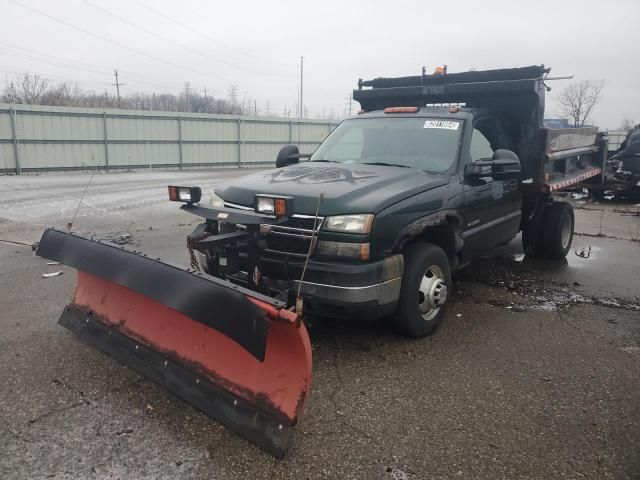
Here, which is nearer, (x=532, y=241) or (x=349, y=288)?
(x=349, y=288)

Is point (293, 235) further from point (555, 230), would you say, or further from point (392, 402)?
point (555, 230)

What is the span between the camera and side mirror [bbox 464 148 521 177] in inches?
186

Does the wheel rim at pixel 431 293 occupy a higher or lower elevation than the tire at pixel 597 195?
higher

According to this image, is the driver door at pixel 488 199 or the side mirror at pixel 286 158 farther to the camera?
the side mirror at pixel 286 158

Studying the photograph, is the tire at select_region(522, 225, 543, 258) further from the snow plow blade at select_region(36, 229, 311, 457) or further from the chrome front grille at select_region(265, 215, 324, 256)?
the snow plow blade at select_region(36, 229, 311, 457)

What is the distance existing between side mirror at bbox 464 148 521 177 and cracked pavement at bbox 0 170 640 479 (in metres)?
1.37

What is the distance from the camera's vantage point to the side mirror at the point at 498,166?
4730 mm

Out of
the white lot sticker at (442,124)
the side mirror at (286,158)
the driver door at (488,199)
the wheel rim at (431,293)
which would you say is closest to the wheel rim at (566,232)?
the driver door at (488,199)

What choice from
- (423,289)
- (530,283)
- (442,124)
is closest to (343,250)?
(423,289)

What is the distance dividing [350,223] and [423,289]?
1025 millimetres

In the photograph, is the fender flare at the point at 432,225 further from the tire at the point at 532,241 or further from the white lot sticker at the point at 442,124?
the tire at the point at 532,241

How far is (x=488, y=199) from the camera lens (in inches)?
208

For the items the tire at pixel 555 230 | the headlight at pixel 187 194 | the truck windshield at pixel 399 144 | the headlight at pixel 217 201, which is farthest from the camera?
the tire at pixel 555 230

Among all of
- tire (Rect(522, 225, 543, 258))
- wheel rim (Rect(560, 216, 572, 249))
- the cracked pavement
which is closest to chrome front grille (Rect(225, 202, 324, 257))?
the cracked pavement
